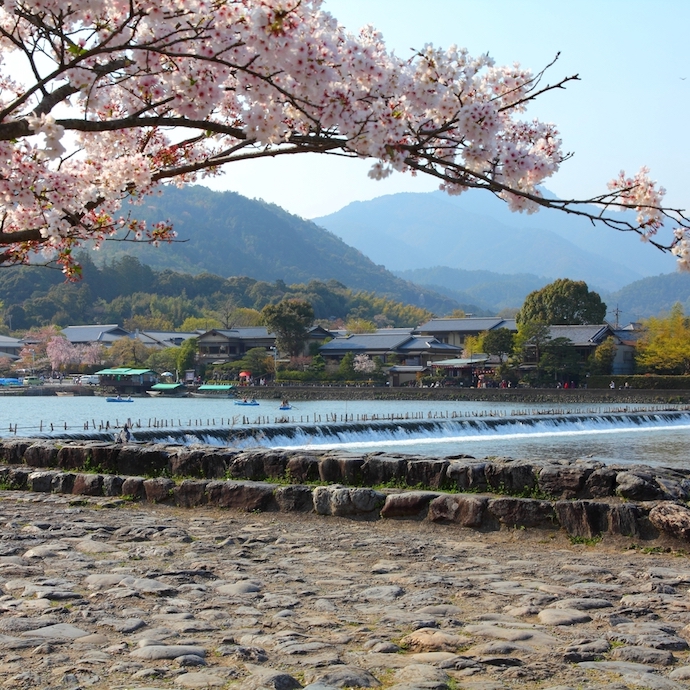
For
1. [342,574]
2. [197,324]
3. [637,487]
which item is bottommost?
[342,574]

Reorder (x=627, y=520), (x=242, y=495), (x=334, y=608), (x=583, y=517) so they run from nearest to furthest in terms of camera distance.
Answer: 1. (x=334, y=608)
2. (x=627, y=520)
3. (x=583, y=517)
4. (x=242, y=495)

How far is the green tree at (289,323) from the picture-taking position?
73812 millimetres

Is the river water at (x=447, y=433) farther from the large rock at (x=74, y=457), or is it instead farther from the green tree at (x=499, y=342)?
the green tree at (x=499, y=342)

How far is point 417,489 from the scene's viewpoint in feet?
28.9

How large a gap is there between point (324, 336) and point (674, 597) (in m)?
77.1

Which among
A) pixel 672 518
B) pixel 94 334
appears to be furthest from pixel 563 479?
pixel 94 334

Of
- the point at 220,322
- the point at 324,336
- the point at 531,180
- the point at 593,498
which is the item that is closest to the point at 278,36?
the point at 531,180

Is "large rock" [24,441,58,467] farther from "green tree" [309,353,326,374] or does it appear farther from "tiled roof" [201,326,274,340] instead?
"tiled roof" [201,326,274,340]

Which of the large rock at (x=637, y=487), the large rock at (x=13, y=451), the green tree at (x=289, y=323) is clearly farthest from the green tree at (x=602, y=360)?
the large rock at (x=637, y=487)

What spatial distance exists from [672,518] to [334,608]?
3.19m

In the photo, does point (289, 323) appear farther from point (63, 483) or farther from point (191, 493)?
point (191, 493)

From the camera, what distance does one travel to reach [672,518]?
6820 mm

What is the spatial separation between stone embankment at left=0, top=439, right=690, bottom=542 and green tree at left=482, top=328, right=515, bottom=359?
57511 mm

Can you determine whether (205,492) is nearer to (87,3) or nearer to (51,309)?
(87,3)
